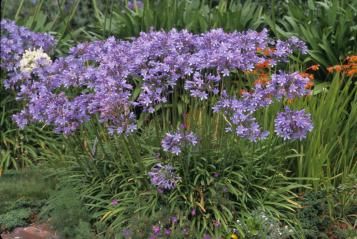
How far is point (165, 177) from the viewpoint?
4.62m

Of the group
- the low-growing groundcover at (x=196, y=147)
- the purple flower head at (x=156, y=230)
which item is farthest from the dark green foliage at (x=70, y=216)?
the purple flower head at (x=156, y=230)

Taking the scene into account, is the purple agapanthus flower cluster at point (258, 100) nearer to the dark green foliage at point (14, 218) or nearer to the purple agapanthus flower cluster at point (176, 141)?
the purple agapanthus flower cluster at point (176, 141)

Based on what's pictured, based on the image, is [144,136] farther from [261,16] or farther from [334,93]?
[261,16]

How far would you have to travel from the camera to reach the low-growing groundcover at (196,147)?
4594mm

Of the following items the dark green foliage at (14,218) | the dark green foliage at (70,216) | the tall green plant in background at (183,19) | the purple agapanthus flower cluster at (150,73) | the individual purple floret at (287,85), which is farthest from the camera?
the tall green plant in background at (183,19)

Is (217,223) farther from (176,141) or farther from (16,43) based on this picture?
(16,43)

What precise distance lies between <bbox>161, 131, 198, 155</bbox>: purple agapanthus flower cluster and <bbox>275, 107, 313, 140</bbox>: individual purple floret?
60 cm

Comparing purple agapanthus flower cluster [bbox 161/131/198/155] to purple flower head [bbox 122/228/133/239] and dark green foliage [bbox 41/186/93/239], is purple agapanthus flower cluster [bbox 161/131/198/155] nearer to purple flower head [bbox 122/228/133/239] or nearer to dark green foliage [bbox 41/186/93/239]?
purple flower head [bbox 122/228/133/239]

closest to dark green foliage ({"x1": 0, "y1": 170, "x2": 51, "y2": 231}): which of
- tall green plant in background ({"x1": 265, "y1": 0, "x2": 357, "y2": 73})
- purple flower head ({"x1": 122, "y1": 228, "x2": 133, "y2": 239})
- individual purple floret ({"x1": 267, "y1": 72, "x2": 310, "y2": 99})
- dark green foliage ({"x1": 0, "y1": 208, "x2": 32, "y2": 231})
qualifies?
dark green foliage ({"x1": 0, "y1": 208, "x2": 32, "y2": 231})

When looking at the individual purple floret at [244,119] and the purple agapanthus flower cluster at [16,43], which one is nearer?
the individual purple floret at [244,119]

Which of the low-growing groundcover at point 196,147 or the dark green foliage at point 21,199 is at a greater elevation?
the low-growing groundcover at point 196,147

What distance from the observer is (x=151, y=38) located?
5.00 metres

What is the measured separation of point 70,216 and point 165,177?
0.82 m

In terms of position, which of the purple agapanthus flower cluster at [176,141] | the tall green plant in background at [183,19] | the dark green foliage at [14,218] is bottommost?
the dark green foliage at [14,218]
